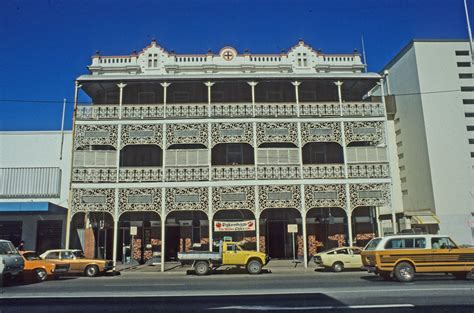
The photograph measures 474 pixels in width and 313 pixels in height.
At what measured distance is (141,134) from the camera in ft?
78.8

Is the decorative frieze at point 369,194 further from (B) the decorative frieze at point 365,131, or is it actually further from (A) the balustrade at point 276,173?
(A) the balustrade at point 276,173

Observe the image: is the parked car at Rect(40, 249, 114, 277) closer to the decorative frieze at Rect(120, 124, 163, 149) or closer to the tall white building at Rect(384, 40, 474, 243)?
the decorative frieze at Rect(120, 124, 163, 149)

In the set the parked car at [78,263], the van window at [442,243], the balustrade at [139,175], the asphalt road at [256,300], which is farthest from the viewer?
the balustrade at [139,175]

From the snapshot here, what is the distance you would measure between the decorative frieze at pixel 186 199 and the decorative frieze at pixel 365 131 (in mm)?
9316

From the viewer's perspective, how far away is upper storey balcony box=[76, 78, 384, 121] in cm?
Answer: 2417

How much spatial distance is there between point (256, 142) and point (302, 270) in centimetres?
764

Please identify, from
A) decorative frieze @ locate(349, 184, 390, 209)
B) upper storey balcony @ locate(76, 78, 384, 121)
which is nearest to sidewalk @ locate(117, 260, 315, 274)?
decorative frieze @ locate(349, 184, 390, 209)

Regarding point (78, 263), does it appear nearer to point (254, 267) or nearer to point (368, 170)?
point (254, 267)

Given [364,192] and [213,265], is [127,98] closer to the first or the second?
[213,265]

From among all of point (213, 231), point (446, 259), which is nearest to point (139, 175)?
point (213, 231)

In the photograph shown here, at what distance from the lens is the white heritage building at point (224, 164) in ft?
76.4

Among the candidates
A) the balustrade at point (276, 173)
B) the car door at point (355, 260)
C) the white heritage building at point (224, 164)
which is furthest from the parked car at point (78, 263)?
the car door at point (355, 260)

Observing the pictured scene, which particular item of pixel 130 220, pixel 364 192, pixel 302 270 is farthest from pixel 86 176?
pixel 364 192

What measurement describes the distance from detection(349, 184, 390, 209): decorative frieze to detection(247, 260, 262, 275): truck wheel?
731 centimetres
